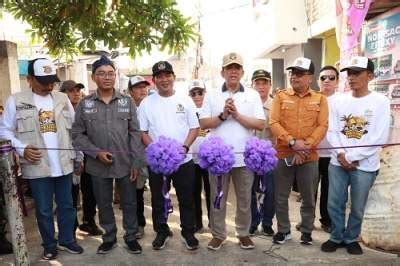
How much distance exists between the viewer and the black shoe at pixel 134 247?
4289 mm

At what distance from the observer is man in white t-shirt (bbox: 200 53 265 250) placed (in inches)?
164

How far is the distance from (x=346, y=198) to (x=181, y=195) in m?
1.74

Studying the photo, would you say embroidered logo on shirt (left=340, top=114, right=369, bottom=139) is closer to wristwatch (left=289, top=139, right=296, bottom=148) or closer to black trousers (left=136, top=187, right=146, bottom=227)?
wristwatch (left=289, top=139, right=296, bottom=148)

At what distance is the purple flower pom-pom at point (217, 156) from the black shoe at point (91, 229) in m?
1.86

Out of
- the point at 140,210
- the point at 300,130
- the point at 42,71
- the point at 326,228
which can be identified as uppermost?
the point at 42,71

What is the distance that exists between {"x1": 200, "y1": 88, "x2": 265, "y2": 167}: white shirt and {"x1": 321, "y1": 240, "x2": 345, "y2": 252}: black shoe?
1226mm

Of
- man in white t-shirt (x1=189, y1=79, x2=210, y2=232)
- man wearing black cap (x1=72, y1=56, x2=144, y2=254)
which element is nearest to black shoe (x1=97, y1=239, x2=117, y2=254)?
man wearing black cap (x1=72, y1=56, x2=144, y2=254)

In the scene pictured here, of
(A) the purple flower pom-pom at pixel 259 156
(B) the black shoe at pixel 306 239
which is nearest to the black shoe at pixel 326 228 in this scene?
(B) the black shoe at pixel 306 239

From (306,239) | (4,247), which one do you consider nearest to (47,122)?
(4,247)

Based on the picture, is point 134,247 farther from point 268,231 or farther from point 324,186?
point 324,186

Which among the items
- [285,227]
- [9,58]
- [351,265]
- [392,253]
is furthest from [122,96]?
[9,58]

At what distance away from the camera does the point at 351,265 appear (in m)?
3.88

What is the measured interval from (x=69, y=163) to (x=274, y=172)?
2.25 m

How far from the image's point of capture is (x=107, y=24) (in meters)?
5.87
